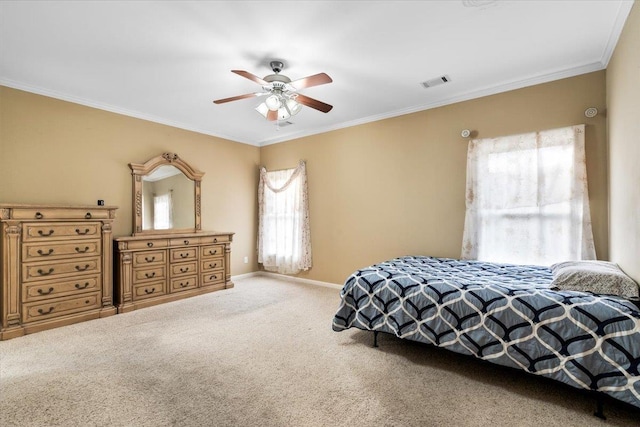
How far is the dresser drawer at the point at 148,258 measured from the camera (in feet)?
12.6

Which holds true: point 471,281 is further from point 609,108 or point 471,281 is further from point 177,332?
point 177,332

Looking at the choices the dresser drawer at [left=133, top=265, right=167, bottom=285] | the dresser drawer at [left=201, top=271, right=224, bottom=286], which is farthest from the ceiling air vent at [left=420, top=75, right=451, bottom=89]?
the dresser drawer at [left=133, top=265, right=167, bottom=285]

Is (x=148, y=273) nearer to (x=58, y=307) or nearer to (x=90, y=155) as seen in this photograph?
(x=58, y=307)

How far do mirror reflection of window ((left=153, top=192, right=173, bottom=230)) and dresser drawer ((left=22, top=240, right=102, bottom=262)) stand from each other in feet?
3.23

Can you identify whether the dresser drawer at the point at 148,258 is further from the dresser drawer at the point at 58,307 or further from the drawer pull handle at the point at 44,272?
the drawer pull handle at the point at 44,272

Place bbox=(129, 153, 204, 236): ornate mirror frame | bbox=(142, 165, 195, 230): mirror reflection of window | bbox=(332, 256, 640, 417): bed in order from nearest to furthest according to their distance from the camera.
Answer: bbox=(332, 256, 640, 417): bed < bbox=(129, 153, 204, 236): ornate mirror frame < bbox=(142, 165, 195, 230): mirror reflection of window

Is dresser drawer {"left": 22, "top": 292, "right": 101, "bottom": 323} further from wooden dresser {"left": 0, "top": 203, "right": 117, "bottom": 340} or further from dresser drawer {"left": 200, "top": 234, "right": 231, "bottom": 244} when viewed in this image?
dresser drawer {"left": 200, "top": 234, "right": 231, "bottom": 244}

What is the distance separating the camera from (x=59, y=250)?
3178 millimetres

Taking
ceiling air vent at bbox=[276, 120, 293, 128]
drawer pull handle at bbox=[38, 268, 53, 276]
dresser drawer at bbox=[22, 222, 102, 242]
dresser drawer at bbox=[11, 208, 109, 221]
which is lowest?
drawer pull handle at bbox=[38, 268, 53, 276]

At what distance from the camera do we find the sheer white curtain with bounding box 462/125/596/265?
295 cm

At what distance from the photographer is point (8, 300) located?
287cm

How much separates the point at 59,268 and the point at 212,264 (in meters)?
1.88

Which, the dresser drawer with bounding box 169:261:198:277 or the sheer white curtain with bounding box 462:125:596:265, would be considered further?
the dresser drawer with bounding box 169:261:198:277

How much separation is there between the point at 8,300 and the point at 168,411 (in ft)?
7.86
